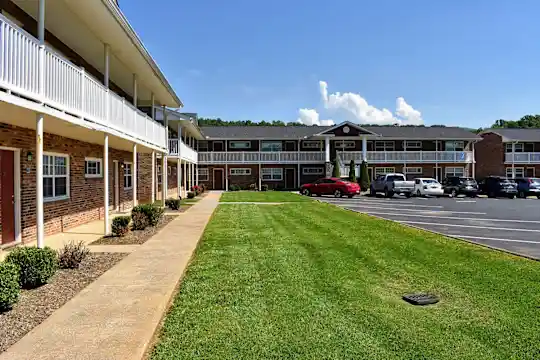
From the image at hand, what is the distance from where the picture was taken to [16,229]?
379 inches

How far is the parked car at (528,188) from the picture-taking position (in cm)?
3275

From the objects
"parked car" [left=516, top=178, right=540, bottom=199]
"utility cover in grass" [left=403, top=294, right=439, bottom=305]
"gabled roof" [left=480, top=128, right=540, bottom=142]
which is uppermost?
"gabled roof" [left=480, top=128, right=540, bottom=142]

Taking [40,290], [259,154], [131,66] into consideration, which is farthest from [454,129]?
[40,290]

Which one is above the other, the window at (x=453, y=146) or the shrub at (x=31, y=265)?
the window at (x=453, y=146)

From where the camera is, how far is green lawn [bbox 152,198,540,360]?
4.14 m

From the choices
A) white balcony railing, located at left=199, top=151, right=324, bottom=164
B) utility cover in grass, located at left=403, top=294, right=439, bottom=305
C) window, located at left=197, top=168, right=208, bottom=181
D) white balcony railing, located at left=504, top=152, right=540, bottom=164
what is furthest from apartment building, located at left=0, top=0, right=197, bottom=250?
white balcony railing, located at left=504, top=152, right=540, bottom=164

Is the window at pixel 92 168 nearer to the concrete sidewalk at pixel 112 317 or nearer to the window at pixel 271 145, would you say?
the concrete sidewalk at pixel 112 317

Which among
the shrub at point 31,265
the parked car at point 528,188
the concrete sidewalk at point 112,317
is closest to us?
the concrete sidewalk at point 112,317

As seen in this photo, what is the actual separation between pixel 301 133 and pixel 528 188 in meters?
21.6

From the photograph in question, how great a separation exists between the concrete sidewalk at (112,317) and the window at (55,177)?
14.3 ft

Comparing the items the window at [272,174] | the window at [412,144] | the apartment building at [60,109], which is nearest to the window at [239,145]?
the window at [272,174]

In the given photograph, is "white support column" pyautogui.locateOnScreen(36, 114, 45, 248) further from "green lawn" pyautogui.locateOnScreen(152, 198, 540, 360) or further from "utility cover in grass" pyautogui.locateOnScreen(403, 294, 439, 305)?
"utility cover in grass" pyautogui.locateOnScreen(403, 294, 439, 305)

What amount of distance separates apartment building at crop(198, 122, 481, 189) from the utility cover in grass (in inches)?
1417

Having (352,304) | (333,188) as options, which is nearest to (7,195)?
(352,304)
